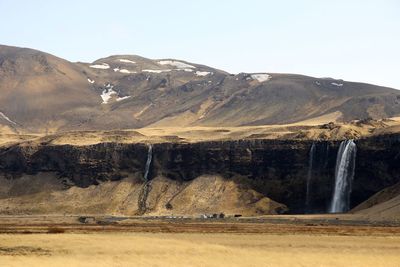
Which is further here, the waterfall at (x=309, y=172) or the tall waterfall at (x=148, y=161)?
the tall waterfall at (x=148, y=161)

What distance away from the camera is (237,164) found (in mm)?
128250

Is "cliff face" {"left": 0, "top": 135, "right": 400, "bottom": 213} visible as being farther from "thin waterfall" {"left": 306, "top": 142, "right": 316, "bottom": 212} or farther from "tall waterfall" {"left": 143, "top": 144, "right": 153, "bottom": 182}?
"tall waterfall" {"left": 143, "top": 144, "right": 153, "bottom": 182}

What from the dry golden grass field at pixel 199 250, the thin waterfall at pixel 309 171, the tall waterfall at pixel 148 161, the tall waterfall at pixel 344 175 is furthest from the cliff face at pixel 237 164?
the dry golden grass field at pixel 199 250

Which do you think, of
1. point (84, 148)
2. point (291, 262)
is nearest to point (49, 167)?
point (84, 148)

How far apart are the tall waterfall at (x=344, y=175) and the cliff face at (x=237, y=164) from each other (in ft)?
3.23

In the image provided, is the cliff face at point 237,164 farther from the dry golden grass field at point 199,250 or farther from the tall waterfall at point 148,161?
the dry golden grass field at point 199,250

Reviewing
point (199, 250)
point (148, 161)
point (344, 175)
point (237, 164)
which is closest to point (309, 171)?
point (344, 175)

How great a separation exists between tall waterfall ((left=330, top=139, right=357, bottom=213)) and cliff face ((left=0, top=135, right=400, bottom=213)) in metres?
0.98

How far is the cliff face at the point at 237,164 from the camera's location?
111m

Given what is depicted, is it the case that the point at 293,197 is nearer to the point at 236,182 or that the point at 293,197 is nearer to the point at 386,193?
the point at 236,182

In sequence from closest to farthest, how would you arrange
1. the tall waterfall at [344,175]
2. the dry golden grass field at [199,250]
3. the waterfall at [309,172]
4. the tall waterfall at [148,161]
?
the dry golden grass field at [199,250], the tall waterfall at [344,175], the waterfall at [309,172], the tall waterfall at [148,161]

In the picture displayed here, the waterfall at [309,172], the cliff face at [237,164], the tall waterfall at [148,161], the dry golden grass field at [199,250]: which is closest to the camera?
the dry golden grass field at [199,250]

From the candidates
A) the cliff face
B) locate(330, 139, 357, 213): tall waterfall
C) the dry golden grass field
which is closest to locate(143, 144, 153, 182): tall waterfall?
the cliff face

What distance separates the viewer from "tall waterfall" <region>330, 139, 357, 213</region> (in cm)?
10962
